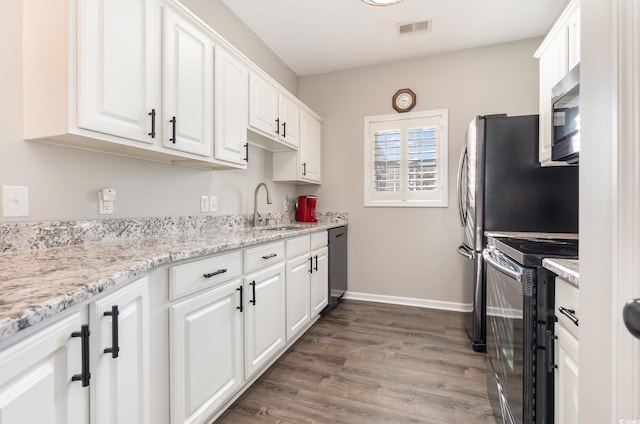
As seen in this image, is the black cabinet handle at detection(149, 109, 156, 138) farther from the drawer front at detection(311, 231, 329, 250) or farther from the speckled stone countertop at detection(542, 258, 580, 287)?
the speckled stone countertop at detection(542, 258, 580, 287)

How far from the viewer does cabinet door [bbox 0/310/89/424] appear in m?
0.54

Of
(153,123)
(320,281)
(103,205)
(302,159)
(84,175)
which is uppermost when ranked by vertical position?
(302,159)

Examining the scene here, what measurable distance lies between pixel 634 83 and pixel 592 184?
0.17 meters

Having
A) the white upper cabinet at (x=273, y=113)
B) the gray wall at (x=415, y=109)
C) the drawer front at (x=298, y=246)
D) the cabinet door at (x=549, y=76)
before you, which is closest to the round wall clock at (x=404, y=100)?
the gray wall at (x=415, y=109)

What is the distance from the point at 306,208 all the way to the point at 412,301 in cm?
157

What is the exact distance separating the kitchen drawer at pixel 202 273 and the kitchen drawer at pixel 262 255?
69 millimetres

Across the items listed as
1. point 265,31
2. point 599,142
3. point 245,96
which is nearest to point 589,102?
point 599,142

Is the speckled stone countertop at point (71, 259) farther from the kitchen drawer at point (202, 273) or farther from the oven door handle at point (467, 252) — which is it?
the oven door handle at point (467, 252)

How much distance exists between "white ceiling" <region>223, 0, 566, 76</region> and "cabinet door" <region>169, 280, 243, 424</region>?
2328mm

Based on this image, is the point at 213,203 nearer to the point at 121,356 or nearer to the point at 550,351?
the point at 121,356

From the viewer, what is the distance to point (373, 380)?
6.32ft

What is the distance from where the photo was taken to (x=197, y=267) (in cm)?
133

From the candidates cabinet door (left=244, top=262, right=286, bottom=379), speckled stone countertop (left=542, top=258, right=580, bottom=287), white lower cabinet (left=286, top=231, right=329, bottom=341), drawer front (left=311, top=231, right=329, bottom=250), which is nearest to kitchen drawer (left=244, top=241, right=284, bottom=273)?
cabinet door (left=244, top=262, right=286, bottom=379)

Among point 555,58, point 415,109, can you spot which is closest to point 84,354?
point 555,58
